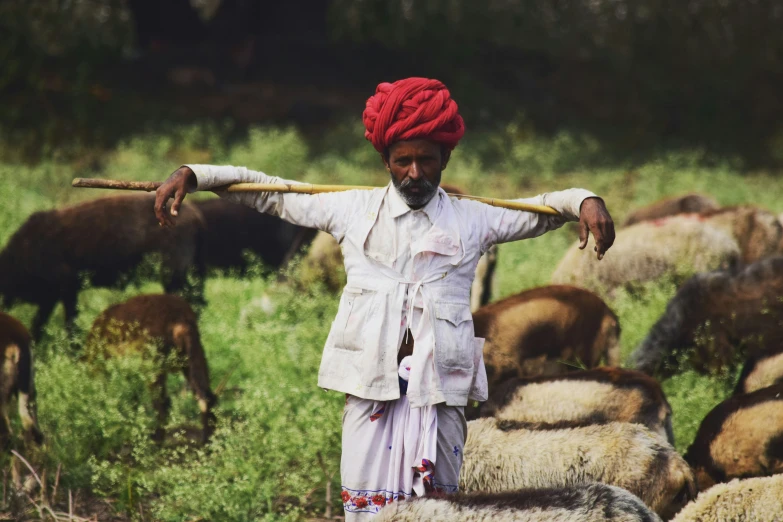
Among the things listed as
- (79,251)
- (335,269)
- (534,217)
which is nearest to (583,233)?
(534,217)

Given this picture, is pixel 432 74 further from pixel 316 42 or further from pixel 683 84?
pixel 683 84

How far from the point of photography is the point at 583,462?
535cm

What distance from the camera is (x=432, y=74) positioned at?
23.2 m

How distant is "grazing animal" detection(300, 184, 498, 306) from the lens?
962cm

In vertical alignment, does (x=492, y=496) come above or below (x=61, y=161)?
below

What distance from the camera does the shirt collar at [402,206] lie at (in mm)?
4044

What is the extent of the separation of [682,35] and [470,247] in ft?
70.2

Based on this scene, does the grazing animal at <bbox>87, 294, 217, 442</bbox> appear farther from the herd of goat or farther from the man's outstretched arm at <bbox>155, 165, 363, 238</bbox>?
the man's outstretched arm at <bbox>155, 165, 363, 238</bbox>

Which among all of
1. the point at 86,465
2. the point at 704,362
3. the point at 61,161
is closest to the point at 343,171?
the point at 61,161

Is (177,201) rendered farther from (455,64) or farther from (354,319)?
(455,64)

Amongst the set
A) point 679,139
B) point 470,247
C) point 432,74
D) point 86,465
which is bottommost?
point 86,465

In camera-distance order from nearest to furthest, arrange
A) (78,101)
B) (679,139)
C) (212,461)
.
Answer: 1. (212,461)
2. (78,101)
3. (679,139)

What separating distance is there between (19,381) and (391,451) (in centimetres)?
331

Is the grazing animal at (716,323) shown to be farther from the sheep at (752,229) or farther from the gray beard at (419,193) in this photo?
the gray beard at (419,193)
